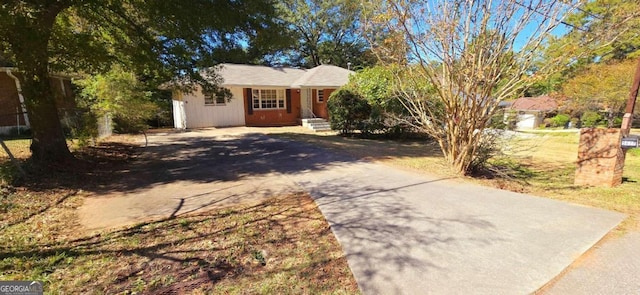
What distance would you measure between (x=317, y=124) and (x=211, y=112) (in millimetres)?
6522

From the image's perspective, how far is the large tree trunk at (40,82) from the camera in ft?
17.3

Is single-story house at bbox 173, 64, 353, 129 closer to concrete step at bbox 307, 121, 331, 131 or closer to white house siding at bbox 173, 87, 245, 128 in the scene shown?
white house siding at bbox 173, 87, 245, 128

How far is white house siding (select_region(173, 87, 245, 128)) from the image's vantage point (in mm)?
17656

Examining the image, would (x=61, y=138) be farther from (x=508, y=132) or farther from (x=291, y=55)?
(x=291, y=55)

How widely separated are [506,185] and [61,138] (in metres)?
10.4

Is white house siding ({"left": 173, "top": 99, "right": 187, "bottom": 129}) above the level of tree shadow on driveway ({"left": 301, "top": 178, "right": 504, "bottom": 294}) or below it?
above

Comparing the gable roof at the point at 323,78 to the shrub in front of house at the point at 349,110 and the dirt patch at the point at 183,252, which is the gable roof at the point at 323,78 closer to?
the shrub in front of house at the point at 349,110

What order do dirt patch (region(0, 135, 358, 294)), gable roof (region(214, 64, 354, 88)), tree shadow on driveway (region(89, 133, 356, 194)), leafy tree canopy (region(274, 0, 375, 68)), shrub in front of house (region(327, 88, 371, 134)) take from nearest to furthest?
dirt patch (region(0, 135, 358, 294)), tree shadow on driveway (region(89, 133, 356, 194)), shrub in front of house (region(327, 88, 371, 134)), gable roof (region(214, 64, 354, 88)), leafy tree canopy (region(274, 0, 375, 68))

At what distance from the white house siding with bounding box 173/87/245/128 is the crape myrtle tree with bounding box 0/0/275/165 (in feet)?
25.1

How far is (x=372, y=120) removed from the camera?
45.9 feet

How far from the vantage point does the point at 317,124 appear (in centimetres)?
1873

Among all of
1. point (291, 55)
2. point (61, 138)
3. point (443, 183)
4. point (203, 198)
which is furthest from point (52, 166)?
point (291, 55)

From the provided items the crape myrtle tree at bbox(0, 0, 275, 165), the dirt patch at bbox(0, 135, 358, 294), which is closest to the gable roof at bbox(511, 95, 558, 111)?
the dirt patch at bbox(0, 135, 358, 294)

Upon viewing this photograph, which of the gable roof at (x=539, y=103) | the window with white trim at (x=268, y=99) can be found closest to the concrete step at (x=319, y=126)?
the window with white trim at (x=268, y=99)
